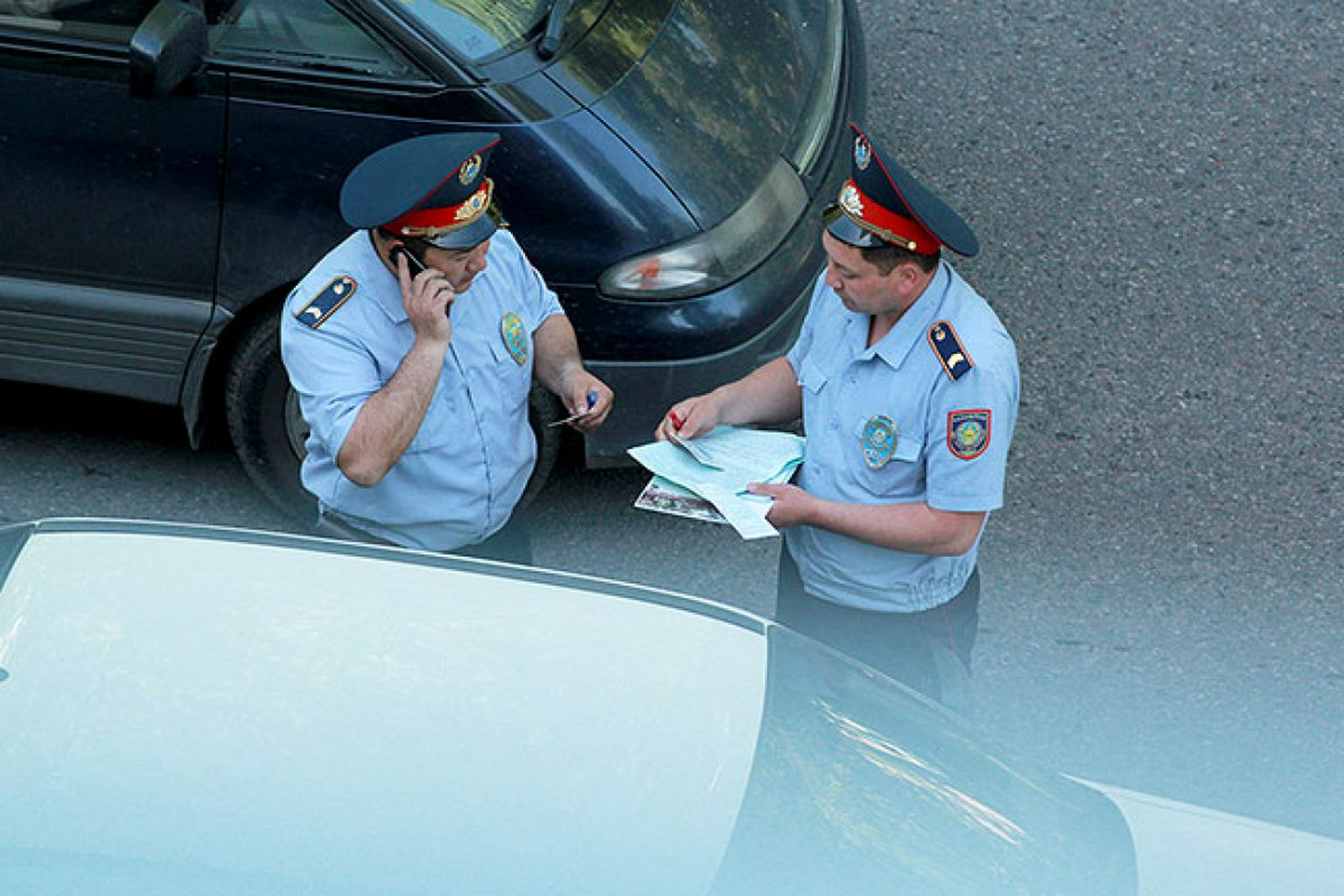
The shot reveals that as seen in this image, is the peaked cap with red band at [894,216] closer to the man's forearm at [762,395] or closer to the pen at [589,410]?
the man's forearm at [762,395]

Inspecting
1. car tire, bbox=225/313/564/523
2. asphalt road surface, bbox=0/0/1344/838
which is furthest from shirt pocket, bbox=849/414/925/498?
car tire, bbox=225/313/564/523

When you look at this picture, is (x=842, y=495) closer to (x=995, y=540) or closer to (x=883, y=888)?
(x=883, y=888)

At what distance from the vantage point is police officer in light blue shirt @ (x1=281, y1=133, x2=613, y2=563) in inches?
115

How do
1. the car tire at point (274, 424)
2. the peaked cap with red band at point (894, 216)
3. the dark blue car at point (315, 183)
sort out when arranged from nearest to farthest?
1. the peaked cap with red band at point (894, 216)
2. the dark blue car at point (315, 183)
3. the car tire at point (274, 424)

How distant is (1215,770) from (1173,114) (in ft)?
10.6

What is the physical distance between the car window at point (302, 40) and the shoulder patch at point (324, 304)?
1267 mm

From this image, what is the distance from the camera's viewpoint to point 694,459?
3.16 m

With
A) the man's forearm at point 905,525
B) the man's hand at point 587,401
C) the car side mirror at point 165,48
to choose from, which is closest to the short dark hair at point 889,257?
the man's forearm at point 905,525

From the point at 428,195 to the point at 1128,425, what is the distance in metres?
2.87

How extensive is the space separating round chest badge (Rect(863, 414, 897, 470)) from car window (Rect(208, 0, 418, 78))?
1724 mm

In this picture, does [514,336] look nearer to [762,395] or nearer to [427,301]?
[427,301]

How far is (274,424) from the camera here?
444cm

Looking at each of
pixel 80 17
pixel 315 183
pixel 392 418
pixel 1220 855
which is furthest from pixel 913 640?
pixel 80 17

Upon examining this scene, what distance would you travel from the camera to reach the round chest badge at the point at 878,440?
2.94 m
